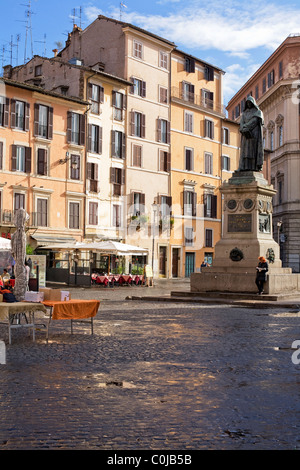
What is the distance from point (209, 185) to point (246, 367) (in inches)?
1770

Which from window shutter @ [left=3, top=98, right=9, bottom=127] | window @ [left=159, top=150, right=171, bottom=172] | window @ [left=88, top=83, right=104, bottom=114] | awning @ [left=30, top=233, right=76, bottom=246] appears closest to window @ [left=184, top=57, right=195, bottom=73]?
window @ [left=159, top=150, right=171, bottom=172]

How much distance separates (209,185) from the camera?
2067 inches

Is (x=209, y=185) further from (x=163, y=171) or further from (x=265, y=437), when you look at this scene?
(x=265, y=437)

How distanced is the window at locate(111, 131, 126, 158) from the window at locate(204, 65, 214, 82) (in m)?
12.3

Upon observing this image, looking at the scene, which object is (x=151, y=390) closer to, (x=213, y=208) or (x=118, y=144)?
(x=118, y=144)

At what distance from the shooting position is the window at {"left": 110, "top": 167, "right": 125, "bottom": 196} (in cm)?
4428

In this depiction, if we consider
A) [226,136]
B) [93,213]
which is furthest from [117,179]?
[226,136]

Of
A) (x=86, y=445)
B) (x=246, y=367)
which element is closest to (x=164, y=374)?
(x=246, y=367)

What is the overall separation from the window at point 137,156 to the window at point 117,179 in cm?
147

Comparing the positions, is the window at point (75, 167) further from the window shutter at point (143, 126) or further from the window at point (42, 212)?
the window shutter at point (143, 126)

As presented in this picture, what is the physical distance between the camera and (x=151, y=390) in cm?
672

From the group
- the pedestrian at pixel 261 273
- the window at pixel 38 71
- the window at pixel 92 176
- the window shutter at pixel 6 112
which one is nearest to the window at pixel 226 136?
the window at pixel 92 176

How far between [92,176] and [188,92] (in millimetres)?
13576

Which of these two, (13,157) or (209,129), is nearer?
(13,157)
